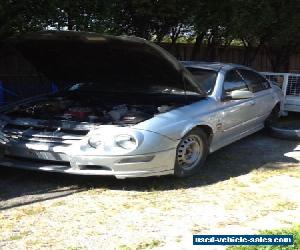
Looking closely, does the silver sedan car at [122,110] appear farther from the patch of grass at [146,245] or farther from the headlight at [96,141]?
the patch of grass at [146,245]

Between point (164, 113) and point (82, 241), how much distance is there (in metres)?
2.18

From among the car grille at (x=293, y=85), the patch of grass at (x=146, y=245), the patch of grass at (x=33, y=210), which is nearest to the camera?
the patch of grass at (x=146, y=245)

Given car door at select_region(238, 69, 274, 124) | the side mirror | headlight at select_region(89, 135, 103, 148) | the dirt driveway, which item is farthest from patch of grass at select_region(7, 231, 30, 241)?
car door at select_region(238, 69, 274, 124)

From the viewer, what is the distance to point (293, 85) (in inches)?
415

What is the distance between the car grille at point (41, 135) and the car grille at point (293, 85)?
19.3 feet

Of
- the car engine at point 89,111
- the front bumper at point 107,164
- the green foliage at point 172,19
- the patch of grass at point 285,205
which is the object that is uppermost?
the green foliage at point 172,19

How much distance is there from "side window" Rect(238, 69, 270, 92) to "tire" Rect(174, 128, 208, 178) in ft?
6.20

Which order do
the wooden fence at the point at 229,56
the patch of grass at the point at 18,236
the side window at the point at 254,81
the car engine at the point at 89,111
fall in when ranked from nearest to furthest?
the patch of grass at the point at 18,236 < the car engine at the point at 89,111 < the side window at the point at 254,81 < the wooden fence at the point at 229,56

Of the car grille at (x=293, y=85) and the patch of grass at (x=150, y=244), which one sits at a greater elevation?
the car grille at (x=293, y=85)

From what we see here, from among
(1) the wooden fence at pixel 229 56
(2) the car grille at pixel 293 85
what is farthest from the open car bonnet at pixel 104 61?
(1) the wooden fence at pixel 229 56

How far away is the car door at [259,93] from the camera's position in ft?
26.8

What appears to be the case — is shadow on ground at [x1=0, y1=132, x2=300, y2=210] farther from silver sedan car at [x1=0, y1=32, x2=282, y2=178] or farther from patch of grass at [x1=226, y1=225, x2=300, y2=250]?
patch of grass at [x1=226, y1=225, x2=300, y2=250]

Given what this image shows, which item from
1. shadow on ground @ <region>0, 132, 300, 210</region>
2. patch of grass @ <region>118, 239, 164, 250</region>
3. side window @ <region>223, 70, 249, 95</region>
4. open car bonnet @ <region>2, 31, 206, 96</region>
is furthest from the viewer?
side window @ <region>223, 70, 249, 95</region>

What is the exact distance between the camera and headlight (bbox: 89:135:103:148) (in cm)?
569
